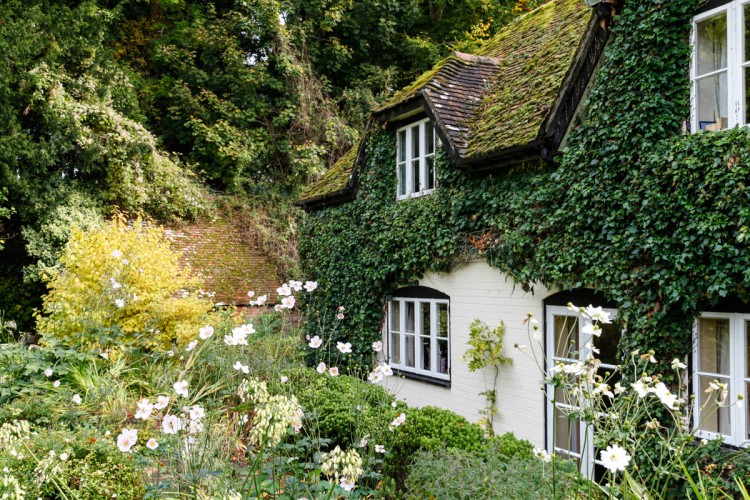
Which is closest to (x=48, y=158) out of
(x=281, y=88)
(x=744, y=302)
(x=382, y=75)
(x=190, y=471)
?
(x=281, y=88)

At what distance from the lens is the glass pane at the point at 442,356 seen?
9.75 metres

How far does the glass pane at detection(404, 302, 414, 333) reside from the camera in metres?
10.6

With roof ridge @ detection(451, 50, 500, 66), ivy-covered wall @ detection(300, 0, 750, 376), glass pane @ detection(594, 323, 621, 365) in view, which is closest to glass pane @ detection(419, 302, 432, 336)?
ivy-covered wall @ detection(300, 0, 750, 376)

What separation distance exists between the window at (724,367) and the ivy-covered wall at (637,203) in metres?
0.19

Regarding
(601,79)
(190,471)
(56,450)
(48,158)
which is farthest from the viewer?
(48,158)

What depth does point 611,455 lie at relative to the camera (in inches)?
91.0

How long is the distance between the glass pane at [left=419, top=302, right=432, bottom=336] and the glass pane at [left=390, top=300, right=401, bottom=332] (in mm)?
699

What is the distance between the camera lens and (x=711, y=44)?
19.3 ft

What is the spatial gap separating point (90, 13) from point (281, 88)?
22.4 ft

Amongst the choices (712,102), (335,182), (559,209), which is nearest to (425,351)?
(559,209)

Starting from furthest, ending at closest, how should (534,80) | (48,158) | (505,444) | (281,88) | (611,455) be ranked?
(281,88) → (48,158) → (534,80) → (505,444) → (611,455)

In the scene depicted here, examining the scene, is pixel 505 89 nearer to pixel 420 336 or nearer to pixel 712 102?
pixel 712 102

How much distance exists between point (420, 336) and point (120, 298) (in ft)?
18.3

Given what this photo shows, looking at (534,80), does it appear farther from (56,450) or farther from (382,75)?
(382,75)
